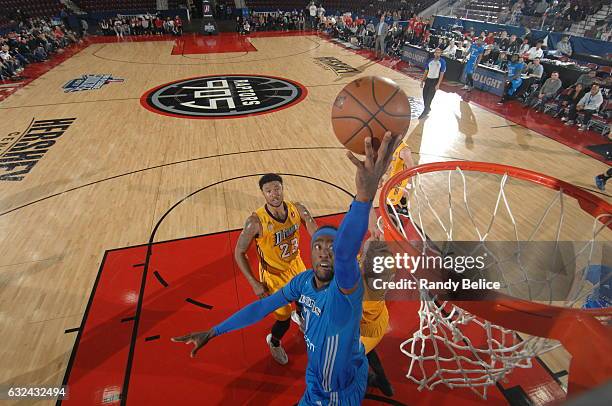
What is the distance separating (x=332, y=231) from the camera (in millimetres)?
2188

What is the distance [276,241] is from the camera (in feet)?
10.8

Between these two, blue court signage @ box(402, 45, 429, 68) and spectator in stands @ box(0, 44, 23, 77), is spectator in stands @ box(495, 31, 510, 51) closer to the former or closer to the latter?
blue court signage @ box(402, 45, 429, 68)

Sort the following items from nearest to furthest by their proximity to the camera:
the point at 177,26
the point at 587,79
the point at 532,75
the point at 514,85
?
1. the point at 587,79
2. the point at 532,75
3. the point at 514,85
4. the point at 177,26

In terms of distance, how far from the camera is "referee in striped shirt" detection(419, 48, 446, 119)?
28.3 feet

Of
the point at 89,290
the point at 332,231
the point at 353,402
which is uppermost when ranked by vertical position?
the point at 332,231

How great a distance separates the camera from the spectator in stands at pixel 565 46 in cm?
1418

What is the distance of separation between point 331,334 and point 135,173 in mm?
5795

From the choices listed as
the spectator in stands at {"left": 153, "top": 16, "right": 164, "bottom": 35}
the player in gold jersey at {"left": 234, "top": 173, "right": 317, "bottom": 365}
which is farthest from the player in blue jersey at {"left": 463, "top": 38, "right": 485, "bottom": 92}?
the spectator in stands at {"left": 153, "top": 16, "right": 164, "bottom": 35}

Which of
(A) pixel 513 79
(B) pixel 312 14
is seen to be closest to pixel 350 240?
(A) pixel 513 79

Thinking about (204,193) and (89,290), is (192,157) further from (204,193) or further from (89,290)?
(89,290)

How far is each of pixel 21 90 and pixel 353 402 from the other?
45.4ft

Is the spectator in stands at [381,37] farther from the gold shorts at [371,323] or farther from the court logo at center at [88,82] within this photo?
the gold shorts at [371,323]

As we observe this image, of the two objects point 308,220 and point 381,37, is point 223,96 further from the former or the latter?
point 308,220

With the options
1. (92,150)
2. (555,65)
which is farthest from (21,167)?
(555,65)
